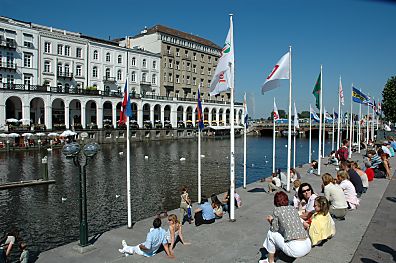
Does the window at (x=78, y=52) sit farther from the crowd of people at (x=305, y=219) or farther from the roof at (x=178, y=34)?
the crowd of people at (x=305, y=219)

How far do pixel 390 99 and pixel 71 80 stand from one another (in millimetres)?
61254

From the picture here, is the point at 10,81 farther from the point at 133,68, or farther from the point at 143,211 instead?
the point at 143,211

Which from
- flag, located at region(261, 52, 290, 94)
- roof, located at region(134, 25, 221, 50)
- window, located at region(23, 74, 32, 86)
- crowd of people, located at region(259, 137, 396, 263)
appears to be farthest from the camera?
roof, located at region(134, 25, 221, 50)

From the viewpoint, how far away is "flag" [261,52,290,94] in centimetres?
1454

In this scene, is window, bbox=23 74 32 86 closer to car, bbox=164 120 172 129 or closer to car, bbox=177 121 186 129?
car, bbox=164 120 172 129

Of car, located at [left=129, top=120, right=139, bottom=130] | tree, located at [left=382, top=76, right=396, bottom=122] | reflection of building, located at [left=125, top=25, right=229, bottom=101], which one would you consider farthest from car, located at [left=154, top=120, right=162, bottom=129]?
tree, located at [left=382, top=76, right=396, bottom=122]

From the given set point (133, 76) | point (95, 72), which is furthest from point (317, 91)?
point (133, 76)

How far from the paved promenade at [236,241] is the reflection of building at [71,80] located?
4196cm

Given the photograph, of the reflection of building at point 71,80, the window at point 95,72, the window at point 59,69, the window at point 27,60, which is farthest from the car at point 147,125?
the window at point 27,60

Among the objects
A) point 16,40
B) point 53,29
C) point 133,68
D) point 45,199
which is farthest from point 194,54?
point 45,199

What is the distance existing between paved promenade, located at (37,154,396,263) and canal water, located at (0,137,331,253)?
14.0ft

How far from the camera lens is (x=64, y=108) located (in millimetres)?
62781

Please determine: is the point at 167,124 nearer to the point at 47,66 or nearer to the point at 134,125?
the point at 134,125

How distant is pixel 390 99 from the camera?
66.1 m
